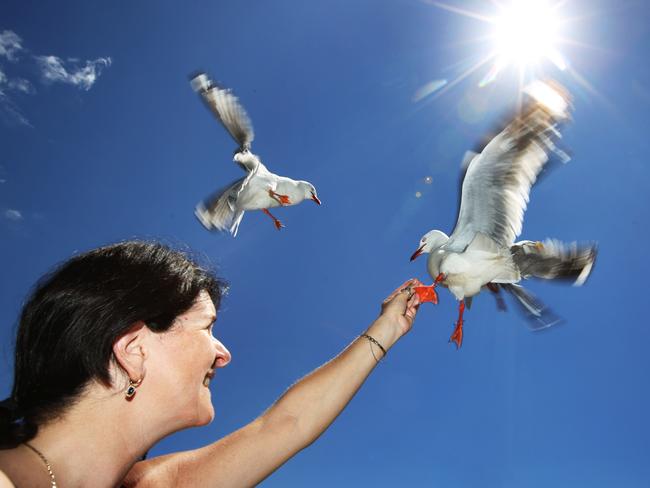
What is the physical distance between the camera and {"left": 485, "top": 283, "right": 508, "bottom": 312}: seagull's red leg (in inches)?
141

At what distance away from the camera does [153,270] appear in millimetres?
1229

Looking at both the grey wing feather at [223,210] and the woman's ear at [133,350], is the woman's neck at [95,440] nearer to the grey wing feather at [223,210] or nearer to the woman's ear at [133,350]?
A: the woman's ear at [133,350]

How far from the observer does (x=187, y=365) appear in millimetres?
1228

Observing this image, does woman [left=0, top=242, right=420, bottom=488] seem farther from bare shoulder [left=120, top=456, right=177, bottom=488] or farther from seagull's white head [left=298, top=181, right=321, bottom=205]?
seagull's white head [left=298, top=181, right=321, bottom=205]

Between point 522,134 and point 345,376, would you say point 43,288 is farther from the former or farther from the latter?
point 522,134

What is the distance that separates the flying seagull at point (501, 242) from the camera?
310cm

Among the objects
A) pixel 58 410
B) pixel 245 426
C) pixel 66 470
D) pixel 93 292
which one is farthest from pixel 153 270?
pixel 245 426

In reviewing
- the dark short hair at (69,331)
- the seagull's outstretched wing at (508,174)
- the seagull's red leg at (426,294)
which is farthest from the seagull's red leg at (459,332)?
the dark short hair at (69,331)

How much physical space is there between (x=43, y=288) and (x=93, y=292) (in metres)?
0.13

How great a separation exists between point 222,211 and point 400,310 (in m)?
3.98

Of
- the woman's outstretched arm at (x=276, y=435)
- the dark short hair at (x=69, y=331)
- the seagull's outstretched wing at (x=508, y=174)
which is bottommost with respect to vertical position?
the woman's outstretched arm at (x=276, y=435)

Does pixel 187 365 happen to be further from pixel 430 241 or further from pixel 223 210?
pixel 223 210

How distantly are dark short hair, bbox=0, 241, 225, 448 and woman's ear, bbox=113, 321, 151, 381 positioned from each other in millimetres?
15

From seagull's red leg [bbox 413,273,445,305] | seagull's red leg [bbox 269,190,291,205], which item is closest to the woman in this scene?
seagull's red leg [bbox 413,273,445,305]
